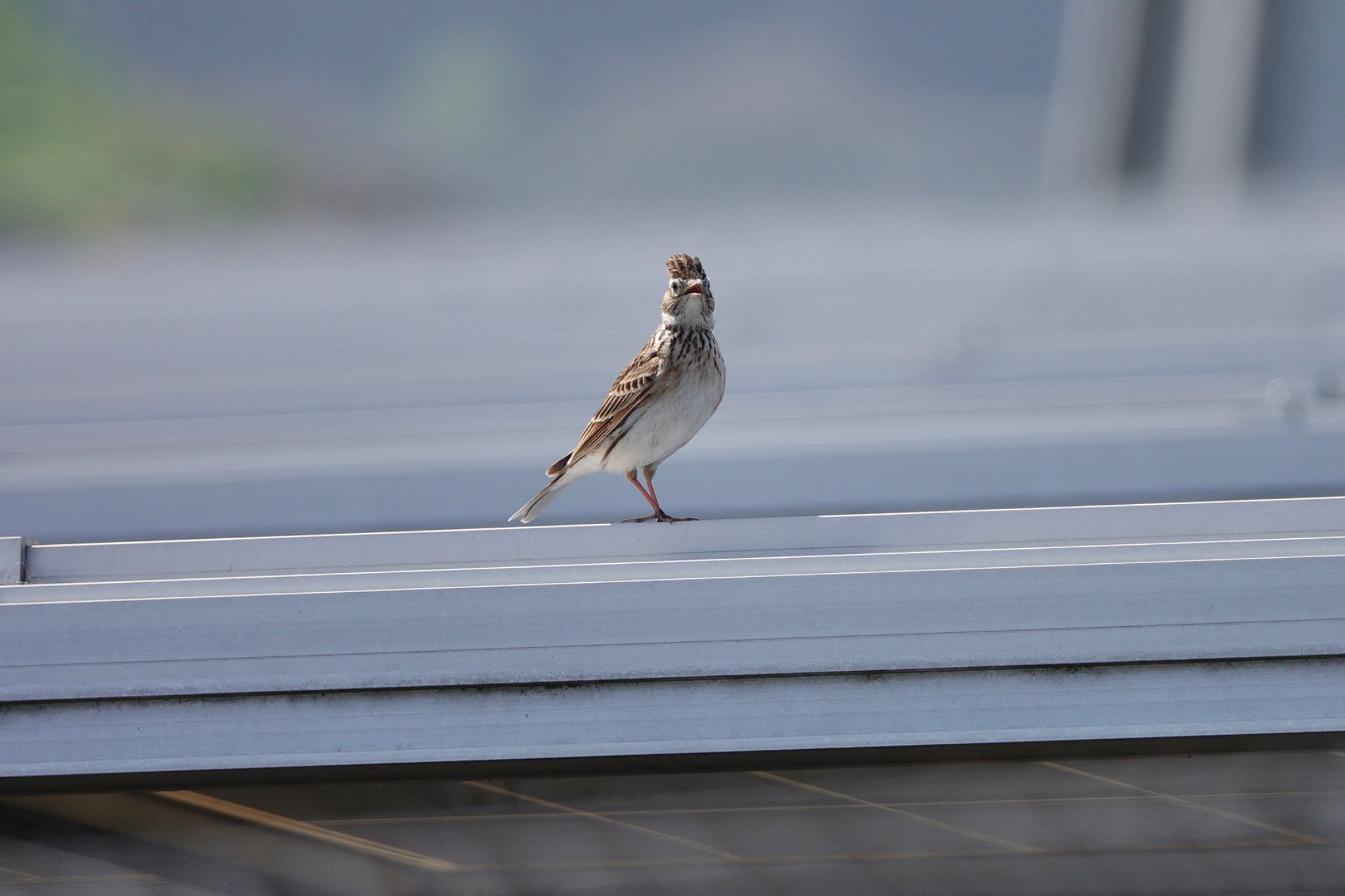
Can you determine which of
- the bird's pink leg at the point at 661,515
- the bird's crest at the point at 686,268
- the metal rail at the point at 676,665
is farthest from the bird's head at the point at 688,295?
the metal rail at the point at 676,665

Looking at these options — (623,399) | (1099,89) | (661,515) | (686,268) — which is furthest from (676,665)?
(1099,89)

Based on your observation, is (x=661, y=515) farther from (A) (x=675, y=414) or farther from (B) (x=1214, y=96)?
(B) (x=1214, y=96)

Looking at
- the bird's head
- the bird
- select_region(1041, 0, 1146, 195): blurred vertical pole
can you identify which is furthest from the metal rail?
select_region(1041, 0, 1146, 195): blurred vertical pole

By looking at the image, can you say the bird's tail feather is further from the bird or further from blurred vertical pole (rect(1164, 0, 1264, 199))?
blurred vertical pole (rect(1164, 0, 1264, 199))

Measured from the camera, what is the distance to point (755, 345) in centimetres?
353

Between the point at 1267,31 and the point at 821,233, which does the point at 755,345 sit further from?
the point at 1267,31

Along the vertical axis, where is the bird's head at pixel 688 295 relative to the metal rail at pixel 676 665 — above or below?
above

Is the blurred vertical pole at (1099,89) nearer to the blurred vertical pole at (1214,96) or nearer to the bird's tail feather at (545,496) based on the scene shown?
the blurred vertical pole at (1214,96)

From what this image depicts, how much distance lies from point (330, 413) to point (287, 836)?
2925mm

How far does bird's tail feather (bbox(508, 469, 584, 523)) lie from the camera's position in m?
1.32

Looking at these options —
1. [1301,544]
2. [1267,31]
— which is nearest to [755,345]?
[1267,31]

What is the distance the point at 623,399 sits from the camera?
1.31 meters

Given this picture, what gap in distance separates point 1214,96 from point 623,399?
3230 millimetres

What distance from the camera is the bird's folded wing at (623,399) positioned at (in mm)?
1292
